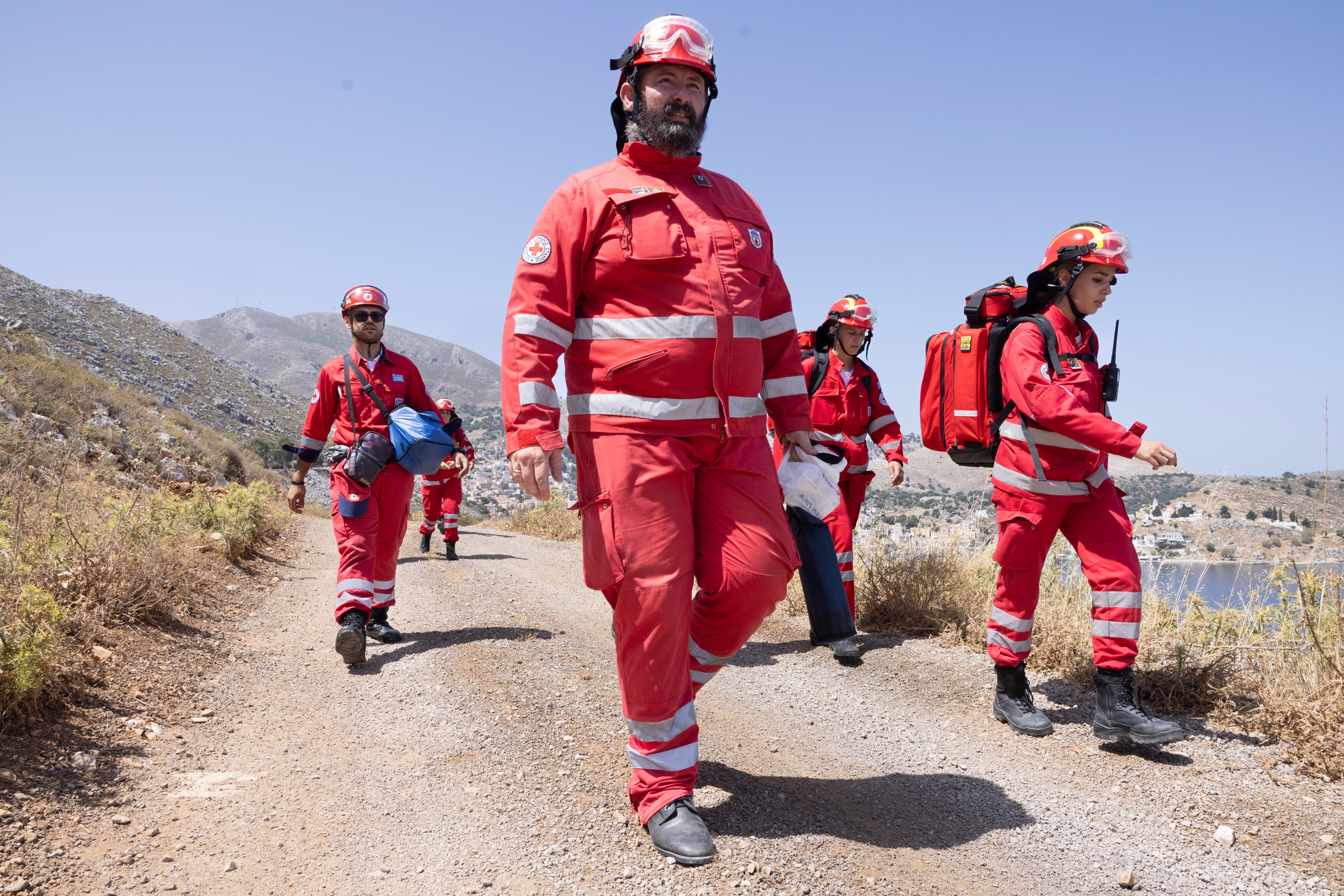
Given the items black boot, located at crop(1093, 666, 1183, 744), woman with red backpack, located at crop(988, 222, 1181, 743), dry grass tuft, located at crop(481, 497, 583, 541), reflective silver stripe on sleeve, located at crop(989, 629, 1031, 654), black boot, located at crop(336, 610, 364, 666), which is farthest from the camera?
dry grass tuft, located at crop(481, 497, 583, 541)

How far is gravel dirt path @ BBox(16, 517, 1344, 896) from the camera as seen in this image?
2.48m

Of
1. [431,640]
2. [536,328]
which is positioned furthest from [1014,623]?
[431,640]

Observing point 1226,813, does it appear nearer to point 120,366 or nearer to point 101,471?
point 101,471

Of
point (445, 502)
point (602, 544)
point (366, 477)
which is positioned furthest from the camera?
point (445, 502)

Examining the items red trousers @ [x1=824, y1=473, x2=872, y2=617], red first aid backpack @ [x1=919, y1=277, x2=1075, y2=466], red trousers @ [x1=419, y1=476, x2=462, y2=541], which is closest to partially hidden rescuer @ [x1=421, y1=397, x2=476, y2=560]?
red trousers @ [x1=419, y1=476, x2=462, y2=541]

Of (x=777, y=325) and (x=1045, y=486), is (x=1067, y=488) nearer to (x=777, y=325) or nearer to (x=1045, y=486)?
(x=1045, y=486)

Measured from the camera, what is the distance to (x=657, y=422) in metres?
2.68

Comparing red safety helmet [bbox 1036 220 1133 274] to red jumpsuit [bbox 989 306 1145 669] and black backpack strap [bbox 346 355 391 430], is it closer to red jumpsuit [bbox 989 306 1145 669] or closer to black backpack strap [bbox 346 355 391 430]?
red jumpsuit [bbox 989 306 1145 669]

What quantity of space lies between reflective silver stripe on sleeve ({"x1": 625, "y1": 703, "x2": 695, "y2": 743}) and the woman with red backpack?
81.3 inches

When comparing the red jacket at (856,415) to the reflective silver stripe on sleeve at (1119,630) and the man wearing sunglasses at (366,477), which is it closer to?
the reflective silver stripe on sleeve at (1119,630)

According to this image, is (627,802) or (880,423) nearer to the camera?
(627,802)

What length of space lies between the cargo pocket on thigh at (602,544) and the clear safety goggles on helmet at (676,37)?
1.59 metres

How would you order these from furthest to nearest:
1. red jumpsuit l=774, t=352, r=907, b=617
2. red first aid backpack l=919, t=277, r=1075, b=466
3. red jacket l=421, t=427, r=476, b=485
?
red jacket l=421, t=427, r=476, b=485, red jumpsuit l=774, t=352, r=907, b=617, red first aid backpack l=919, t=277, r=1075, b=466

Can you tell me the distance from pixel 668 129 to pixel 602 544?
149 cm
